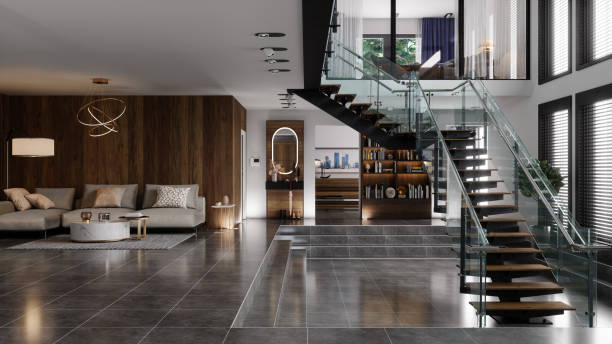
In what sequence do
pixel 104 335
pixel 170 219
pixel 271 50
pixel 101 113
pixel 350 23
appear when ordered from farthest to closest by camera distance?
pixel 350 23
pixel 101 113
pixel 170 219
pixel 271 50
pixel 104 335

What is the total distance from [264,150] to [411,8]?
6.70 metres

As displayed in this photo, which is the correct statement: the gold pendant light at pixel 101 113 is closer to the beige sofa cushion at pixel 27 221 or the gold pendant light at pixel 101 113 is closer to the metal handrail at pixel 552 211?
the beige sofa cushion at pixel 27 221

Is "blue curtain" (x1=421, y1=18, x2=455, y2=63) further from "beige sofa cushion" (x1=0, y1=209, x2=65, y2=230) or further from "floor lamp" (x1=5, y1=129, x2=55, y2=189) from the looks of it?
"beige sofa cushion" (x1=0, y1=209, x2=65, y2=230)

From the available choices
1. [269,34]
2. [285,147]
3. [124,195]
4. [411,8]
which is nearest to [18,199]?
[124,195]

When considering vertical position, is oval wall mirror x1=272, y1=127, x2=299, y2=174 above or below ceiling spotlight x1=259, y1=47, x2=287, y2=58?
below

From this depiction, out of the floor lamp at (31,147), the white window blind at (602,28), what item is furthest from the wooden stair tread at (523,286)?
the floor lamp at (31,147)

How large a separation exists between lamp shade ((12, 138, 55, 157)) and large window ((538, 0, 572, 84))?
9380mm

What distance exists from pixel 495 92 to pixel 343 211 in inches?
195

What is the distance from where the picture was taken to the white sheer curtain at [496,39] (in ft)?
37.0

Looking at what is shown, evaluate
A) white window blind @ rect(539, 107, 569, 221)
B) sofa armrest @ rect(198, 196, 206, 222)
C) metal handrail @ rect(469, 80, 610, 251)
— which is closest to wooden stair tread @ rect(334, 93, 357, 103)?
metal handrail @ rect(469, 80, 610, 251)

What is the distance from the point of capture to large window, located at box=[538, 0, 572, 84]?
9.55 metres

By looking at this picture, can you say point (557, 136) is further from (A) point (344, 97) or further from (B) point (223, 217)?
(B) point (223, 217)

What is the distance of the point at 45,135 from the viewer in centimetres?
1065

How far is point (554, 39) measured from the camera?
10.1m
